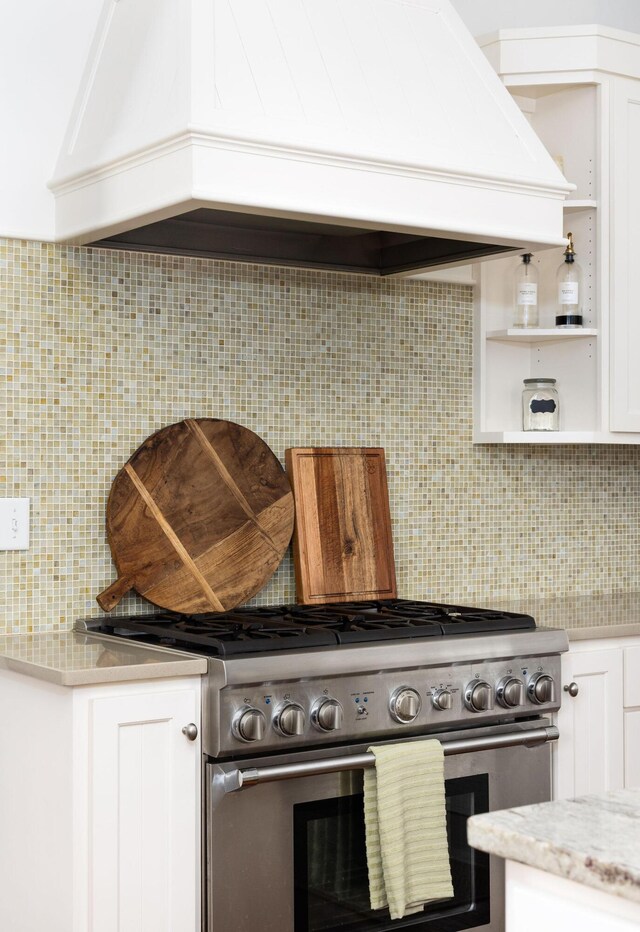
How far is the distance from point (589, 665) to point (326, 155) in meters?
1.31

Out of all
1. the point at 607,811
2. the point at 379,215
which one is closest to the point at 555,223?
the point at 379,215

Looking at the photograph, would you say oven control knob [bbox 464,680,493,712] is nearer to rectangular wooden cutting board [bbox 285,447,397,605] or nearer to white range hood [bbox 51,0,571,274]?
rectangular wooden cutting board [bbox 285,447,397,605]

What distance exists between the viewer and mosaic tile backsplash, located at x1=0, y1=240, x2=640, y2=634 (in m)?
2.60

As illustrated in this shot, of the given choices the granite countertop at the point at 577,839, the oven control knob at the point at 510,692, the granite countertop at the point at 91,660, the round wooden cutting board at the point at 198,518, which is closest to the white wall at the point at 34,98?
the round wooden cutting board at the point at 198,518

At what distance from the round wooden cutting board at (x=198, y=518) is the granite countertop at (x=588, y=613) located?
699mm

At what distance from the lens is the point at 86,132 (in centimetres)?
256

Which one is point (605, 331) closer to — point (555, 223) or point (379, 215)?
point (555, 223)

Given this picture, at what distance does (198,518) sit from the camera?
107 inches

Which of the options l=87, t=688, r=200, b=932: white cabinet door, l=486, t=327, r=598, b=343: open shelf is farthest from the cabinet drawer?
l=87, t=688, r=200, b=932: white cabinet door

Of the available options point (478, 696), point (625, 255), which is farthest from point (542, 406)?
point (478, 696)

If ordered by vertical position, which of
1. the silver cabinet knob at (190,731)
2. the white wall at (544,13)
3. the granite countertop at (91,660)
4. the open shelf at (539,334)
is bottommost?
the silver cabinet knob at (190,731)

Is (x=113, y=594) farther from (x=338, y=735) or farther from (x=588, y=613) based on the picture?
(x=588, y=613)

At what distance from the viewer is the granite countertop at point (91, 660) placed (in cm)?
204

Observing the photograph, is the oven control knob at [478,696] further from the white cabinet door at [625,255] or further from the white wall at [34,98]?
the white wall at [34,98]
